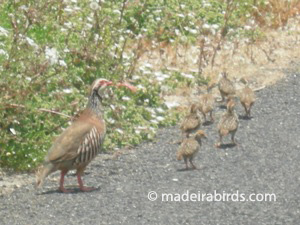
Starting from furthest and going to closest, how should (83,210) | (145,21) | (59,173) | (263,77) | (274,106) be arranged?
(145,21) → (263,77) → (274,106) → (59,173) → (83,210)

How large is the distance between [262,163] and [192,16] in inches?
219

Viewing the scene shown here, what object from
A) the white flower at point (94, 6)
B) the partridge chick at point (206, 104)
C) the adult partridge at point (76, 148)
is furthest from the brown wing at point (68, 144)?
the white flower at point (94, 6)

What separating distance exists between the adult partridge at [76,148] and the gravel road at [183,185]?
0.81 ft

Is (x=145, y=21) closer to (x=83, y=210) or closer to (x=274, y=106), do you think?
(x=274, y=106)

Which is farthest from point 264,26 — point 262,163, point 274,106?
point 262,163

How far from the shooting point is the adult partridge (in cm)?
1204

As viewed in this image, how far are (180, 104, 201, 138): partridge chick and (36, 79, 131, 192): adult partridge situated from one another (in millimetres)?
1765

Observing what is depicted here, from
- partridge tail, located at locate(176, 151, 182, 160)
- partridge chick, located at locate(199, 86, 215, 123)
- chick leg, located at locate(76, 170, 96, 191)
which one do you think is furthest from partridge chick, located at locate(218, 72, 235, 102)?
chick leg, located at locate(76, 170, 96, 191)

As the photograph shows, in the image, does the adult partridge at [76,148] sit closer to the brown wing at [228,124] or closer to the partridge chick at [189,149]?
the partridge chick at [189,149]

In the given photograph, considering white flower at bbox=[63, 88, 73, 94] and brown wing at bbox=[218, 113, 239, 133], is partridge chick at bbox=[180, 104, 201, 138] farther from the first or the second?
white flower at bbox=[63, 88, 73, 94]

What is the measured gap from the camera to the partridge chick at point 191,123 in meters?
14.2

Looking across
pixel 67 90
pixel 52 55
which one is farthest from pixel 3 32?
pixel 67 90

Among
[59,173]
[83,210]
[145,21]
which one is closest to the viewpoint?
[83,210]

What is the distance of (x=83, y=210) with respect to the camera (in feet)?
37.9
